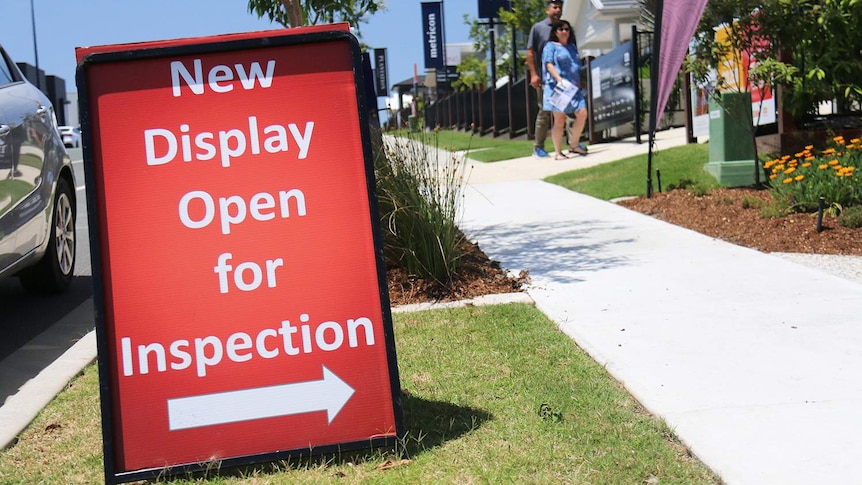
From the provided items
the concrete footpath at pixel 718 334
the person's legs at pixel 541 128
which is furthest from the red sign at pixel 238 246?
the person's legs at pixel 541 128

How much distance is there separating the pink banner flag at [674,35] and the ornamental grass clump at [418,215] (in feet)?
11.3

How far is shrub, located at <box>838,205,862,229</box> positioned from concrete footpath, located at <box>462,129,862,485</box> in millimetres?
855

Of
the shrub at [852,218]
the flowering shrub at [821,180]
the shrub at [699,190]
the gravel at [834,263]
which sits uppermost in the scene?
the flowering shrub at [821,180]

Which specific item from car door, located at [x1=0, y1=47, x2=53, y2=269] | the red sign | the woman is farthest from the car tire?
the woman

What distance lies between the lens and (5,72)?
673cm

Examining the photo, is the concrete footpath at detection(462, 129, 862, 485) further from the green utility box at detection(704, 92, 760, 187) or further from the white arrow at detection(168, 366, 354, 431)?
the green utility box at detection(704, 92, 760, 187)

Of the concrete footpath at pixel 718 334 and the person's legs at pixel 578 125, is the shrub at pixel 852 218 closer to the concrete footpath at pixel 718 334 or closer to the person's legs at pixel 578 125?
the concrete footpath at pixel 718 334

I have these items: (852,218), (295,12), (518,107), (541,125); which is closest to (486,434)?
(295,12)

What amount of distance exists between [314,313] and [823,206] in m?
5.31

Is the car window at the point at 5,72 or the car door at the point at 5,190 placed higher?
the car window at the point at 5,72

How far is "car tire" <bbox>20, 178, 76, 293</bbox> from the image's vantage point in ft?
23.7

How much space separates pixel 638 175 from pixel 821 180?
160 inches

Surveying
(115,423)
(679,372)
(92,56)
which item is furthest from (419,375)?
(92,56)

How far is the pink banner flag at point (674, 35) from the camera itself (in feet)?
29.7
